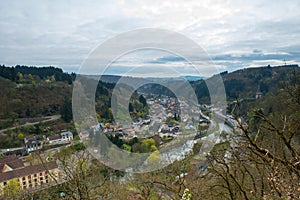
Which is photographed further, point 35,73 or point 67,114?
point 35,73

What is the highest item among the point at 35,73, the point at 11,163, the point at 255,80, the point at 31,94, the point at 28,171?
the point at 35,73

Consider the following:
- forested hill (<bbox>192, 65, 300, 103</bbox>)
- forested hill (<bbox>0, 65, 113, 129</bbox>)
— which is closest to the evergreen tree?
forested hill (<bbox>0, 65, 113, 129</bbox>)

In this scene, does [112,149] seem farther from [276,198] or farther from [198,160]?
[276,198]

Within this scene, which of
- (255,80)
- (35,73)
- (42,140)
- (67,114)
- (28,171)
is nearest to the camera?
(28,171)

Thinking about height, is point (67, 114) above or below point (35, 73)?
below

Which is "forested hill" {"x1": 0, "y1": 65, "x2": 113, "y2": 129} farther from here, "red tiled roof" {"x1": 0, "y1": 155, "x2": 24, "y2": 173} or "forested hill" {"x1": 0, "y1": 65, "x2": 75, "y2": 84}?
"red tiled roof" {"x1": 0, "y1": 155, "x2": 24, "y2": 173}

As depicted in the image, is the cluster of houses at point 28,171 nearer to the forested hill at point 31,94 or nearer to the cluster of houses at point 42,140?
the cluster of houses at point 42,140

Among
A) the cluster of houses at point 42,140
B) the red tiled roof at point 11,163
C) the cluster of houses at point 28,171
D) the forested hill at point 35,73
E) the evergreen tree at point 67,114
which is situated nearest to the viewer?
the cluster of houses at point 28,171

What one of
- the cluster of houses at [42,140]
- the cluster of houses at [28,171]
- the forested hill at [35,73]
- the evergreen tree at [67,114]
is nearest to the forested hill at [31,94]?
the forested hill at [35,73]

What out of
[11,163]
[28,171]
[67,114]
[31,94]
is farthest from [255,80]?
[28,171]

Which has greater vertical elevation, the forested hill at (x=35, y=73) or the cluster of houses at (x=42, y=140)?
the forested hill at (x=35, y=73)

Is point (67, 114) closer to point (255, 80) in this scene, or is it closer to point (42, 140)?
point (42, 140)

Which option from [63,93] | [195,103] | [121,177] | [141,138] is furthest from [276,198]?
[63,93]
